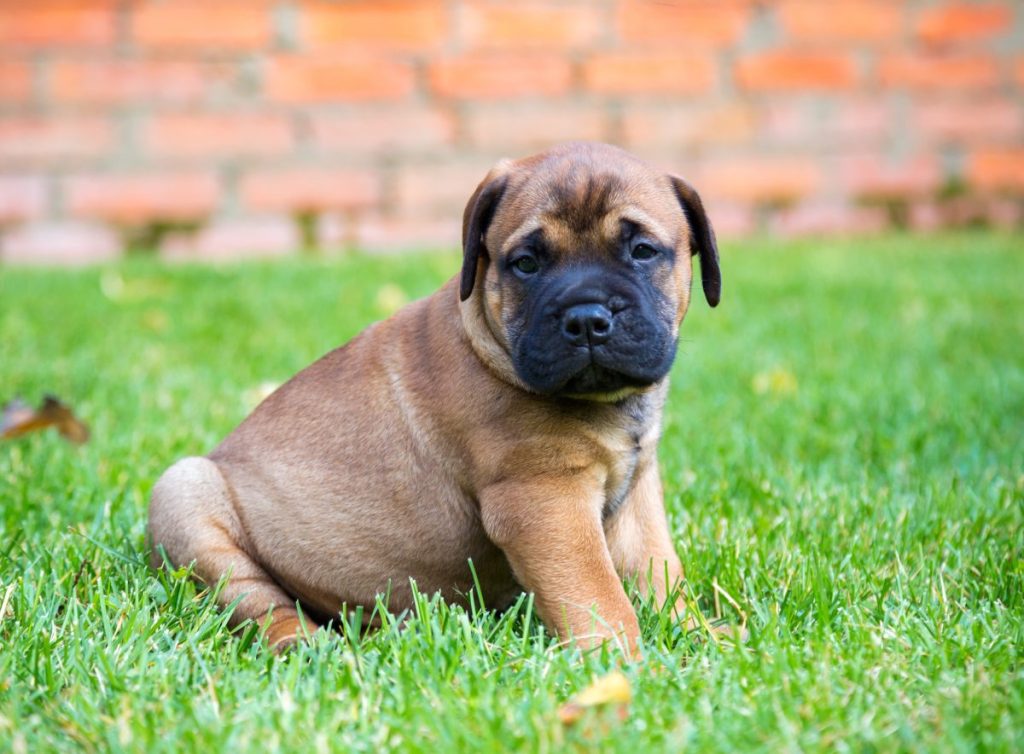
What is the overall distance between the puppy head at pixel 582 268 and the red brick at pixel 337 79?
5937 millimetres

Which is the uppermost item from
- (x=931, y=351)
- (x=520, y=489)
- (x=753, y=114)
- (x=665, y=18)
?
(x=665, y=18)

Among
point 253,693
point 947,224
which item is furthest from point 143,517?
point 947,224

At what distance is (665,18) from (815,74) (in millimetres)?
1331

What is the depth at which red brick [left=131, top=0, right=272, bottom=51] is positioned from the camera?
8.66 meters

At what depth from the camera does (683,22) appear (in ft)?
30.8

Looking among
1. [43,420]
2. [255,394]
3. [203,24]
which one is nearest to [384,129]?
[203,24]

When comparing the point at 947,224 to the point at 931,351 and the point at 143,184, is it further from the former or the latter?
the point at 143,184

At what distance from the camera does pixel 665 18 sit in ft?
30.7

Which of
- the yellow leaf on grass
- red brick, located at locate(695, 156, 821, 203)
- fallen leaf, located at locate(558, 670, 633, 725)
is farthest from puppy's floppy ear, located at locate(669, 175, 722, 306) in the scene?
red brick, located at locate(695, 156, 821, 203)

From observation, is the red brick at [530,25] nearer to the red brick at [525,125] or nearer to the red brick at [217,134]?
the red brick at [525,125]

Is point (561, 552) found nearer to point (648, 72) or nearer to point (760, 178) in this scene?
point (648, 72)

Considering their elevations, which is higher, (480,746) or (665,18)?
(665,18)

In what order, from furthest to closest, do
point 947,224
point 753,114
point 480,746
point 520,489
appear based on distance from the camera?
point 947,224
point 753,114
point 520,489
point 480,746

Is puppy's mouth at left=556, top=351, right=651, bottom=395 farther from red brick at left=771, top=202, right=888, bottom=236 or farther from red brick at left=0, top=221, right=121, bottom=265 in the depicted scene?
red brick at left=771, top=202, right=888, bottom=236
